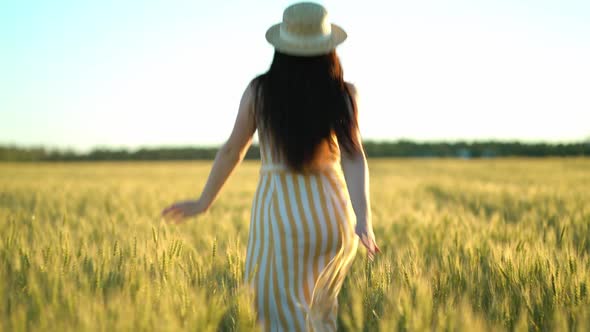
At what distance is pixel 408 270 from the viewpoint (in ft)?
6.64

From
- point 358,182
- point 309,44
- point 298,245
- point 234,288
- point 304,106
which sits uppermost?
point 309,44

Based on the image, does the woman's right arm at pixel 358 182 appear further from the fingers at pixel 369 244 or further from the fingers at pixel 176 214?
the fingers at pixel 176 214

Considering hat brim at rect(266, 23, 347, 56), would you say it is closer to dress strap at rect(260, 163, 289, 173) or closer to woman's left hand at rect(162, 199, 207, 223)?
dress strap at rect(260, 163, 289, 173)

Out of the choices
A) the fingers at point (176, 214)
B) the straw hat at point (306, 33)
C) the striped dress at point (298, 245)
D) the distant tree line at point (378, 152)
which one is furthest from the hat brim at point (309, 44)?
the distant tree line at point (378, 152)

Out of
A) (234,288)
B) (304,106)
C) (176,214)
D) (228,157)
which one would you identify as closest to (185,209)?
(176,214)

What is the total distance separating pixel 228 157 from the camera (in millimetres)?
1949

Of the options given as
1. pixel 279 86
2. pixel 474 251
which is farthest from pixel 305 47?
pixel 474 251

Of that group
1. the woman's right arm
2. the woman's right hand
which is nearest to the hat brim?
the woman's right arm

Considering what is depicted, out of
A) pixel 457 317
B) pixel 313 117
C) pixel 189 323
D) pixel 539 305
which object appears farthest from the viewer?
pixel 539 305

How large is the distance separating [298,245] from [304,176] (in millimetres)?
252

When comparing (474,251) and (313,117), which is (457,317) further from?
(474,251)

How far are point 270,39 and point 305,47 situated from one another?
7.2 inches

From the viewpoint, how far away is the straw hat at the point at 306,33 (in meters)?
1.74

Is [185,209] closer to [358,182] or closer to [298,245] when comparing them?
[298,245]
